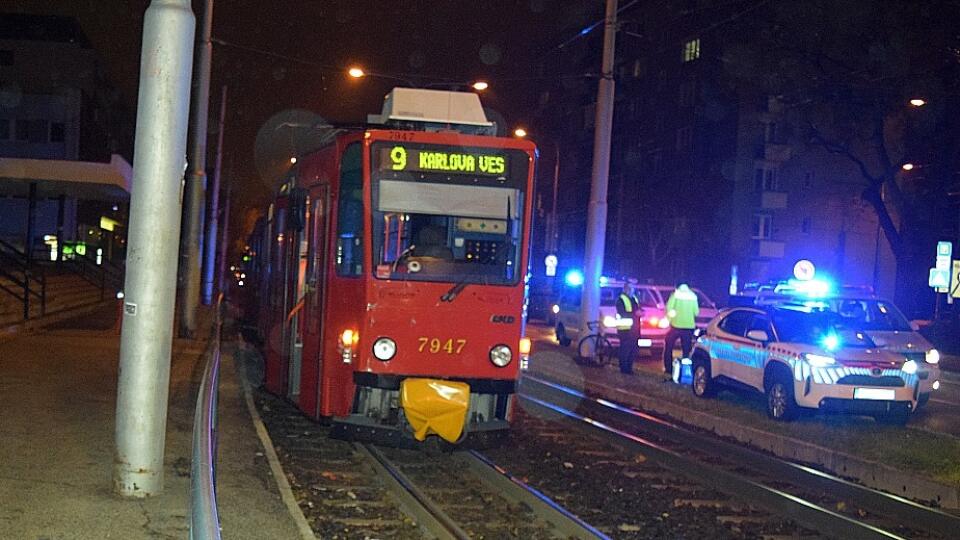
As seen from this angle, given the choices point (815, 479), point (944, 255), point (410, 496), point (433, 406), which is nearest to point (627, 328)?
point (815, 479)

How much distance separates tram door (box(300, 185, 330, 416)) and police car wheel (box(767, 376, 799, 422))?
6.94 m

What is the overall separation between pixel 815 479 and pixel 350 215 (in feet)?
18.5

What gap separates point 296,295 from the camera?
13625 mm

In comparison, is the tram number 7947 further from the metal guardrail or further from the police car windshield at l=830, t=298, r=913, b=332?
the metal guardrail

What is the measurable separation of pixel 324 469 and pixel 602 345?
1270 cm

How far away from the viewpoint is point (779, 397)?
1559 centimetres

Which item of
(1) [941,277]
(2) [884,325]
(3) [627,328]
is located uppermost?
(1) [941,277]

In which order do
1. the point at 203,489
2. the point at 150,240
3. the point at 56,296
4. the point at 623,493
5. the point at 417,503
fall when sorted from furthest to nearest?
1. the point at 56,296
2. the point at 623,493
3. the point at 417,503
4. the point at 150,240
5. the point at 203,489

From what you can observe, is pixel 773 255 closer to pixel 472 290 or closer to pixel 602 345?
pixel 602 345

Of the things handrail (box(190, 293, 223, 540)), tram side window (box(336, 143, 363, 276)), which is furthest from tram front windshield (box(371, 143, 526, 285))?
handrail (box(190, 293, 223, 540))

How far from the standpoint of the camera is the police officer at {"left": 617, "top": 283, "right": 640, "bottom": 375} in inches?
829

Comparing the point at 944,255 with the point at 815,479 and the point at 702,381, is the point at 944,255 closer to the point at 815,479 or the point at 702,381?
the point at 702,381

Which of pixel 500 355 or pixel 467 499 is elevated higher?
pixel 500 355

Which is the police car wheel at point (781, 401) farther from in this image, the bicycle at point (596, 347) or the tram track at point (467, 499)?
the bicycle at point (596, 347)
